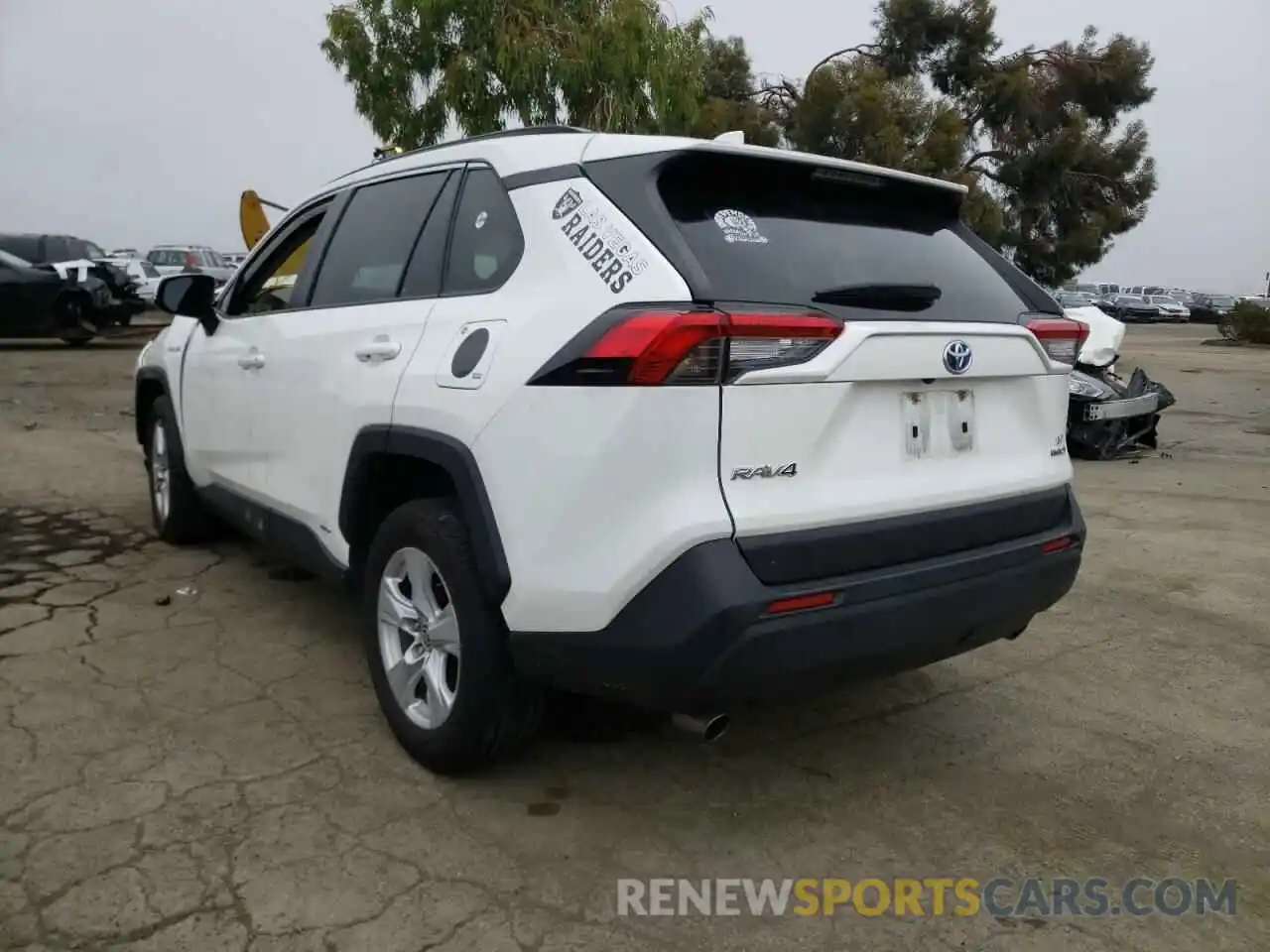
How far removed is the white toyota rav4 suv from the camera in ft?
7.42

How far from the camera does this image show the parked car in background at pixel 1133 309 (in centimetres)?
4834

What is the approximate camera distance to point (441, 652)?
113 inches

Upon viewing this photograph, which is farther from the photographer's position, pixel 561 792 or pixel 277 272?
pixel 277 272

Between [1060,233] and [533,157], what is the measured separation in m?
27.1

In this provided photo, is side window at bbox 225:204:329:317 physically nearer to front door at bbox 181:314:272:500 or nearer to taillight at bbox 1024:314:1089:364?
front door at bbox 181:314:272:500

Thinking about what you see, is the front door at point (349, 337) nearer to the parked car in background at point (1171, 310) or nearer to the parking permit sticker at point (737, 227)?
the parking permit sticker at point (737, 227)

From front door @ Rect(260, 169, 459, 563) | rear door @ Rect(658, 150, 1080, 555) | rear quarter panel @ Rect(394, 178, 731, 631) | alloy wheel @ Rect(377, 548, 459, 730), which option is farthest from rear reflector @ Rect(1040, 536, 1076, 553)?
front door @ Rect(260, 169, 459, 563)

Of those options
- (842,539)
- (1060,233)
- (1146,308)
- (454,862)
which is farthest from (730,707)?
(1146,308)

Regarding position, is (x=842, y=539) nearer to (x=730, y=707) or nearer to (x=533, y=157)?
(x=730, y=707)

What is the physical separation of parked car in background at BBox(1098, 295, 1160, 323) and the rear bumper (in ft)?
165

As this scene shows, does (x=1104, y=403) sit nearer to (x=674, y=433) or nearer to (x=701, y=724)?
(x=701, y=724)

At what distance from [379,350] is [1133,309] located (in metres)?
52.4

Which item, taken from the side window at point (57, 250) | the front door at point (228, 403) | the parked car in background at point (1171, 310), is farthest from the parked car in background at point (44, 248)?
the parked car in background at point (1171, 310)

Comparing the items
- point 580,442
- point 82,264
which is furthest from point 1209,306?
point 580,442
